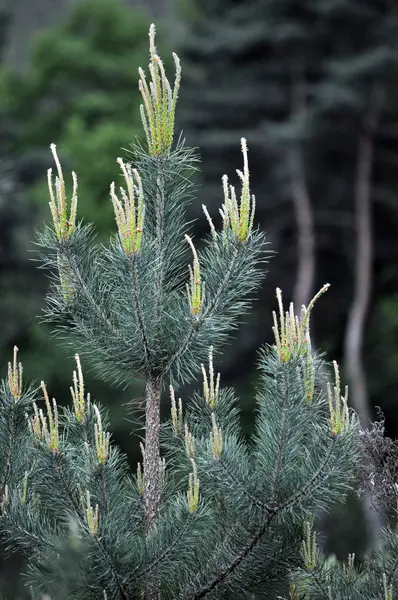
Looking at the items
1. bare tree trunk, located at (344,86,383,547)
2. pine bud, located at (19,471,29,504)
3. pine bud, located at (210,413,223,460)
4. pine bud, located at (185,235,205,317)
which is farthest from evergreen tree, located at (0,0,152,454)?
pine bud, located at (210,413,223,460)

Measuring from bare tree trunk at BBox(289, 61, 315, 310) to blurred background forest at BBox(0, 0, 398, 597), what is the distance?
25 mm

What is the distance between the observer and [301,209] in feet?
56.7

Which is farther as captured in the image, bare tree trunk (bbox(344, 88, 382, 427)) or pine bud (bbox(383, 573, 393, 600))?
bare tree trunk (bbox(344, 88, 382, 427))

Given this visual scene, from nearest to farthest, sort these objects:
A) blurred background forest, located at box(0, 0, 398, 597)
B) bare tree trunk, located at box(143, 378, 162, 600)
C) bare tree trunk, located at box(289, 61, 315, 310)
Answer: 1. bare tree trunk, located at box(143, 378, 162, 600)
2. blurred background forest, located at box(0, 0, 398, 597)
3. bare tree trunk, located at box(289, 61, 315, 310)

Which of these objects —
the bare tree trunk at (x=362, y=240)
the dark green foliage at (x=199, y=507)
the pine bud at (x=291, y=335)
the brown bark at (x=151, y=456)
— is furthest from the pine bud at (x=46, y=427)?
the bare tree trunk at (x=362, y=240)

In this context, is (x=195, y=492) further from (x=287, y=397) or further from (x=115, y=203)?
(x=115, y=203)

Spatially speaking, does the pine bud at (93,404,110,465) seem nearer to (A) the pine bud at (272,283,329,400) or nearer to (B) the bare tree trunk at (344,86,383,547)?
(A) the pine bud at (272,283,329,400)

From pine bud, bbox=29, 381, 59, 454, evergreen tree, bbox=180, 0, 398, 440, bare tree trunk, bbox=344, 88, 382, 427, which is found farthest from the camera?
bare tree trunk, bbox=344, 88, 382, 427

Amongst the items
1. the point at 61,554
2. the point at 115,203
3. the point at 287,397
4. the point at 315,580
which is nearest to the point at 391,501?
the point at 315,580

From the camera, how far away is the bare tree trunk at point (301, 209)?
1692 cm

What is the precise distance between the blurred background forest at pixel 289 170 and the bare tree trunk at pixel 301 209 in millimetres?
25

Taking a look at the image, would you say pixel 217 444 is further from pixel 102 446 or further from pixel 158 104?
pixel 158 104

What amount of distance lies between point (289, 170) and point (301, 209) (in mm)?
876

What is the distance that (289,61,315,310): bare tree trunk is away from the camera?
1692 centimetres
